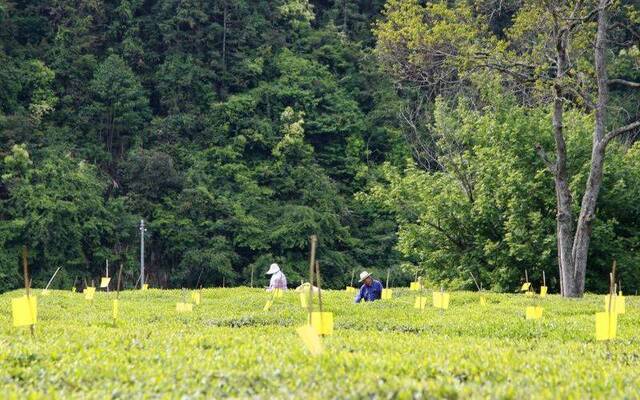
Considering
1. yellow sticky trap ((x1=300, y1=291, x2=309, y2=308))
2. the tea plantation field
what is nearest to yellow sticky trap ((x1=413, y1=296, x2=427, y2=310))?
yellow sticky trap ((x1=300, y1=291, x2=309, y2=308))

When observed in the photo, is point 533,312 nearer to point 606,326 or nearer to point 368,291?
point 606,326

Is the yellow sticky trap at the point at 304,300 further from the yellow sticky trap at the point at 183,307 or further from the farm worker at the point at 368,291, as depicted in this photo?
the farm worker at the point at 368,291

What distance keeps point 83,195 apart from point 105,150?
26.1 ft

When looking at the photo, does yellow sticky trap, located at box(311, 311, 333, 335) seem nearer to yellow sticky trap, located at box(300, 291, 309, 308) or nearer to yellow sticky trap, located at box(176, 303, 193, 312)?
yellow sticky trap, located at box(300, 291, 309, 308)

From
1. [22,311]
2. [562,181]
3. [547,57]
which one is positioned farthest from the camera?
[562,181]

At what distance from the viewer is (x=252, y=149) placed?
199 feet

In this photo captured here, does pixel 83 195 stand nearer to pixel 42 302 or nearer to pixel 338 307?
pixel 42 302

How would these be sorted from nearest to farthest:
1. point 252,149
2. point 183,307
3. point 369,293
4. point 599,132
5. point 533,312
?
point 533,312
point 183,307
point 369,293
point 599,132
point 252,149

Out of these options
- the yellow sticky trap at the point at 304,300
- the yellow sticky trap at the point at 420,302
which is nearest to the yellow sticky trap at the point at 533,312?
the yellow sticky trap at the point at 420,302

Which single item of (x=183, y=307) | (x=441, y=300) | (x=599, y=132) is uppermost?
(x=599, y=132)

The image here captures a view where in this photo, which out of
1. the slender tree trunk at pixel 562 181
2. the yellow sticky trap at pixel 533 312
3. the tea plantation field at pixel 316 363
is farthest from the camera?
the slender tree trunk at pixel 562 181

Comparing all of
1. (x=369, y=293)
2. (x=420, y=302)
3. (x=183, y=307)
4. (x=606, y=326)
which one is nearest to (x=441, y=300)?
(x=420, y=302)

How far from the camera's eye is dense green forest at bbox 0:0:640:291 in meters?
33.0

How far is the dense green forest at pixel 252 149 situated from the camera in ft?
108
